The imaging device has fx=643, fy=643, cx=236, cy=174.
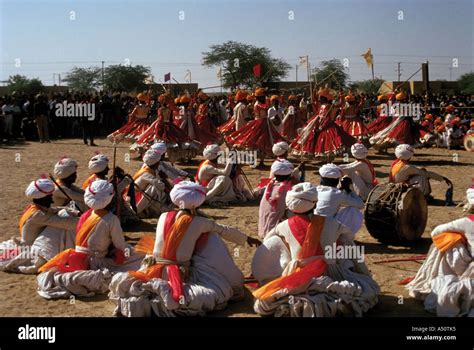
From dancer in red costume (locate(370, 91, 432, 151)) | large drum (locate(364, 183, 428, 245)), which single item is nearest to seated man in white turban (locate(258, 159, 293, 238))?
large drum (locate(364, 183, 428, 245))

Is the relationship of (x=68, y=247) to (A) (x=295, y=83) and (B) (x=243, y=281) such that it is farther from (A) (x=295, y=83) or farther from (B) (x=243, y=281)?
(A) (x=295, y=83)

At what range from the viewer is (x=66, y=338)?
5.19m

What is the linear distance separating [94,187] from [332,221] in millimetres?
2252

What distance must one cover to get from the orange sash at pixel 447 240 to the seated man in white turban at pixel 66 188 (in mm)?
3992

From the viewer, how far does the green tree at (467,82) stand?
41350mm

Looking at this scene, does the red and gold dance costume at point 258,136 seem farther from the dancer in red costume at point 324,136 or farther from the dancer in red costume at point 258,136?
the dancer in red costume at point 324,136

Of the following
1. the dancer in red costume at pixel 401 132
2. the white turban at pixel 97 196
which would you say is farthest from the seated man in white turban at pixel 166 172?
the dancer in red costume at pixel 401 132

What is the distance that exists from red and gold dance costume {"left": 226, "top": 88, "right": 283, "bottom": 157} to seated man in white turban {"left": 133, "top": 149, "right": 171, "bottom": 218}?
4.49 m

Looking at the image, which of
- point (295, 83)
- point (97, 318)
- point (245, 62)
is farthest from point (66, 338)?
point (245, 62)

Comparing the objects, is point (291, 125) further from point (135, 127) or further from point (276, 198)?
point (276, 198)

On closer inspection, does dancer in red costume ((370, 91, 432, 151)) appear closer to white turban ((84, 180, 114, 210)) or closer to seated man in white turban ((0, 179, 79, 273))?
seated man in white turban ((0, 179, 79, 273))

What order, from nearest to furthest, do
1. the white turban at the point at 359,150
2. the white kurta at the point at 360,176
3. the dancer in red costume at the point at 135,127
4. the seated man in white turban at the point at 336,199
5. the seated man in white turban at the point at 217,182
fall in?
the seated man in white turban at the point at 336,199
the white turban at the point at 359,150
the white kurta at the point at 360,176
the seated man in white turban at the point at 217,182
the dancer in red costume at the point at 135,127

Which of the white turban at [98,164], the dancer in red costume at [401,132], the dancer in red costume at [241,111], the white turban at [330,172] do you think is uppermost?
the dancer in red costume at [241,111]

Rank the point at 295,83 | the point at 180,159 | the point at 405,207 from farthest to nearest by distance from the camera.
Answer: the point at 295,83
the point at 180,159
the point at 405,207
